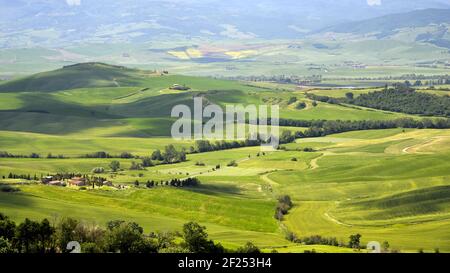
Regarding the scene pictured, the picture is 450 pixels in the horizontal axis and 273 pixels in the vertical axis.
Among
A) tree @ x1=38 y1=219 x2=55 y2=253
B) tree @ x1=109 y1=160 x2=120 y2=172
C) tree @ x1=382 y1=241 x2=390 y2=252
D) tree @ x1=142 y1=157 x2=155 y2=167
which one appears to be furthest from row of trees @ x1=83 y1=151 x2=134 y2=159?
tree @ x1=38 y1=219 x2=55 y2=253

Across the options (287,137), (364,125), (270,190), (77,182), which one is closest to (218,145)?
(287,137)

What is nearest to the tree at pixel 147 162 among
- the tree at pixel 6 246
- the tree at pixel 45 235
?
the tree at pixel 45 235

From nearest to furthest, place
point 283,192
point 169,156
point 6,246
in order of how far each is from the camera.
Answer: point 6,246 < point 283,192 < point 169,156

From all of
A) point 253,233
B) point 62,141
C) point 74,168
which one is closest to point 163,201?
point 253,233

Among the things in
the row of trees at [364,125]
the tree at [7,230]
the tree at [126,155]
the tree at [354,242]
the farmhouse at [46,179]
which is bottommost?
the tree at [354,242]

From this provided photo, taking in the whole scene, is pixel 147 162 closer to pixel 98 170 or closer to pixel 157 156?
pixel 157 156

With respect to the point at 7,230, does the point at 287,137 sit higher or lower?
higher

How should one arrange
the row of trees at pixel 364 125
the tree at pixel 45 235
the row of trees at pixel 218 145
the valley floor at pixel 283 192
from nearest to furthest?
the tree at pixel 45 235, the valley floor at pixel 283 192, the row of trees at pixel 218 145, the row of trees at pixel 364 125

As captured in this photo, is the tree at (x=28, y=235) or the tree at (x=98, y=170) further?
the tree at (x=98, y=170)

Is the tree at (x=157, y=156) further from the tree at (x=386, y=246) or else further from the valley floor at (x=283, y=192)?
the tree at (x=386, y=246)

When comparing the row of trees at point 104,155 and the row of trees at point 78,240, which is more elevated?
the row of trees at point 104,155
